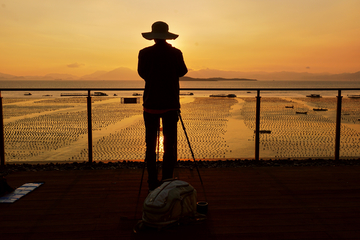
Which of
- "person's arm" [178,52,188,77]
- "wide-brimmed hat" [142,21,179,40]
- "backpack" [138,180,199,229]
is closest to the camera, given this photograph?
"backpack" [138,180,199,229]

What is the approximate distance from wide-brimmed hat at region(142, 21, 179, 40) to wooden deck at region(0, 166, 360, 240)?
1.42 m

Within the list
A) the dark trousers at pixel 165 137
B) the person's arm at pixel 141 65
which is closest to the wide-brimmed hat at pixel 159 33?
the person's arm at pixel 141 65

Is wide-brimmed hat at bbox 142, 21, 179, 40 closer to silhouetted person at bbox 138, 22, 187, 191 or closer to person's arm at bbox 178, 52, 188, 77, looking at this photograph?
silhouetted person at bbox 138, 22, 187, 191

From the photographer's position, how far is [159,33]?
2270mm

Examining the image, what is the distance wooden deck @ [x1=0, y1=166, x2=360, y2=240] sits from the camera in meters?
1.88

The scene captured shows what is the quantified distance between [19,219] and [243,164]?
2580mm

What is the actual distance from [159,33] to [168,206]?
1357 mm

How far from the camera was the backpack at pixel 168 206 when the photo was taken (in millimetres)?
1865

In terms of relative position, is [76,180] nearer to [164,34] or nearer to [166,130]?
[166,130]

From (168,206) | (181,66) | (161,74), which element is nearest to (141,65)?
(161,74)

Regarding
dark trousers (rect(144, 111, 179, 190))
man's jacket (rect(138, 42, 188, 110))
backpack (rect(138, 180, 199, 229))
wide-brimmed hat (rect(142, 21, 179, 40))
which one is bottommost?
Answer: backpack (rect(138, 180, 199, 229))

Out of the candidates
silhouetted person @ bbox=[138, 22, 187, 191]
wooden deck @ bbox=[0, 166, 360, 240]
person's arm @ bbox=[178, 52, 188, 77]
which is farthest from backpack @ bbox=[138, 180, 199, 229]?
person's arm @ bbox=[178, 52, 188, 77]

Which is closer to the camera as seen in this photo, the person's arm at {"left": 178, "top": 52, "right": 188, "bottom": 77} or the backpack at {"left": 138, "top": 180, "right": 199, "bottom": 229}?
the backpack at {"left": 138, "top": 180, "right": 199, "bottom": 229}

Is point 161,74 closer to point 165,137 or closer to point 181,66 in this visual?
point 181,66
